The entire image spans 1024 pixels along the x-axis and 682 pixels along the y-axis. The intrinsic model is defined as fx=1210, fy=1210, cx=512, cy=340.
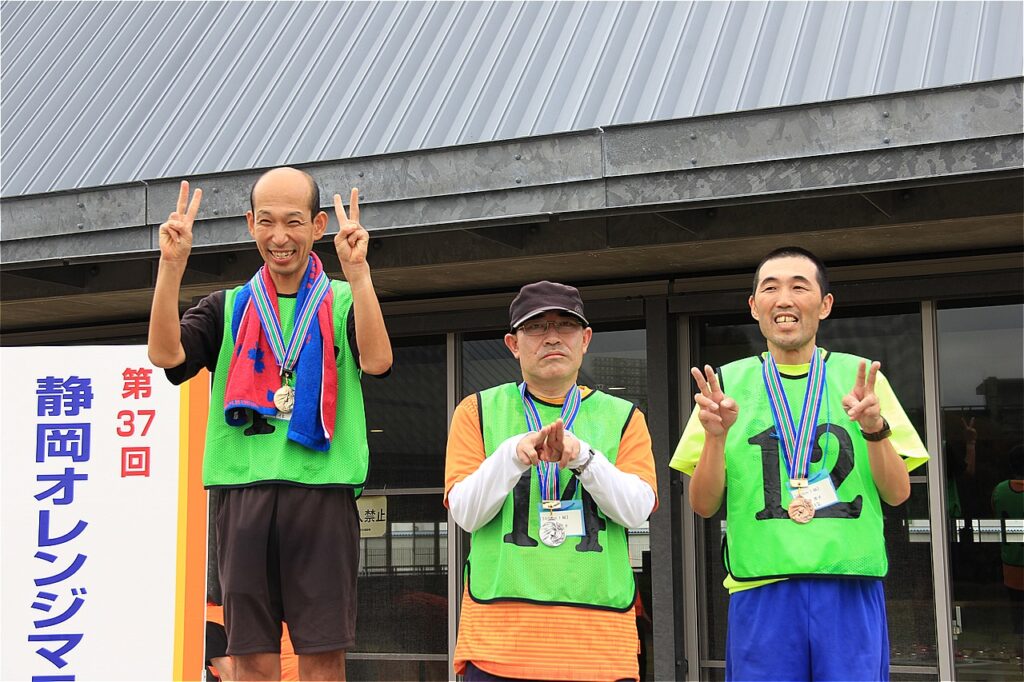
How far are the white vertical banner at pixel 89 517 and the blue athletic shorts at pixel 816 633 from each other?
6.49 ft

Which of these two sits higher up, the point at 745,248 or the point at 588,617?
the point at 745,248

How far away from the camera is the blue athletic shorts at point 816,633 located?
128 inches

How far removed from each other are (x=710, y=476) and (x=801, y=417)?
32cm

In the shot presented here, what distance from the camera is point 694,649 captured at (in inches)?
273

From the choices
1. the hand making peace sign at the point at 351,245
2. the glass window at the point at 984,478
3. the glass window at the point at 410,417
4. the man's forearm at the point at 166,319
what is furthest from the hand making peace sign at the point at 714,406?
the glass window at the point at 410,417

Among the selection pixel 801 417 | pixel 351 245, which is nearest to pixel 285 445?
pixel 351 245

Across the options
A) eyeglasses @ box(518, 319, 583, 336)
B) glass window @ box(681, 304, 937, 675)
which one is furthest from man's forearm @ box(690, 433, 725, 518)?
glass window @ box(681, 304, 937, 675)

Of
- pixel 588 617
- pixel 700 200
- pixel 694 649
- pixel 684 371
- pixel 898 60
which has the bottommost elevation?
pixel 694 649

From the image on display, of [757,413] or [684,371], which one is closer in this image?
[757,413]

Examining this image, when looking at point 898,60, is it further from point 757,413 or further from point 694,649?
point 694,649

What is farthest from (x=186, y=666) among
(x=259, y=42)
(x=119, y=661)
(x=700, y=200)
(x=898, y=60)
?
(x=259, y=42)

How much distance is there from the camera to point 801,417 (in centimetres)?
345

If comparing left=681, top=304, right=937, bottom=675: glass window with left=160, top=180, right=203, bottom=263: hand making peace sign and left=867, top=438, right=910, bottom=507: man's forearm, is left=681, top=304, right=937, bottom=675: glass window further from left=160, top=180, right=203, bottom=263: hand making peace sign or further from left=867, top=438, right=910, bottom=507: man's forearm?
left=160, top=180, right=203, bottom=263: hand making peace sign

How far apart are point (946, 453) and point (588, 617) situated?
3.95m
